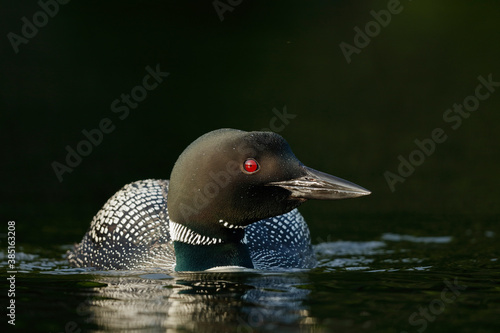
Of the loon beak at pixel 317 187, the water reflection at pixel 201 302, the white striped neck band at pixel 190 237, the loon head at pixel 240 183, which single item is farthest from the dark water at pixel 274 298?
the loon beak at pixel 317 187

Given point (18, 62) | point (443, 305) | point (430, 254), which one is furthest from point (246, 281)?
point (18, 62)

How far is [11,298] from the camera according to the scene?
16.3 feet

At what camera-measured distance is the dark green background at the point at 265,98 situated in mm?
9164

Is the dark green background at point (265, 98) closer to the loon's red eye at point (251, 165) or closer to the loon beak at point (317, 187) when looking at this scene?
the loon beak at point (317, 187)

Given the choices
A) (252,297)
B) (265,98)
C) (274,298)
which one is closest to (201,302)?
(252,297)

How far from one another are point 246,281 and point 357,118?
27.6 feet

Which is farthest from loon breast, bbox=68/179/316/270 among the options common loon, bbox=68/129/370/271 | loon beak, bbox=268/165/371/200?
loon beak, bbox=268/165/371/200

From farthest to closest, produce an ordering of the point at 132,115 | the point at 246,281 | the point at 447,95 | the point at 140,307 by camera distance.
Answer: the point at 447,95 < the point at 132,115 < the point at 246,281 < the point at 140,307

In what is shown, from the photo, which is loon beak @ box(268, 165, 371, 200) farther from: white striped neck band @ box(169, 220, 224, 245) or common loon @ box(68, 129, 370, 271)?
white striped neck band @ box(169, 220, 224, 245)

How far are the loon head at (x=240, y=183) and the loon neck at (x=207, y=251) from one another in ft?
0.21

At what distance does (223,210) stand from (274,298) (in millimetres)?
981

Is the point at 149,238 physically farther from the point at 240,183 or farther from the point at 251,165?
the point at 251,165

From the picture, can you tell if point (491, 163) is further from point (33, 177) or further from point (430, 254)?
point (33, 177)

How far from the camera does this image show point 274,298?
4.84m
